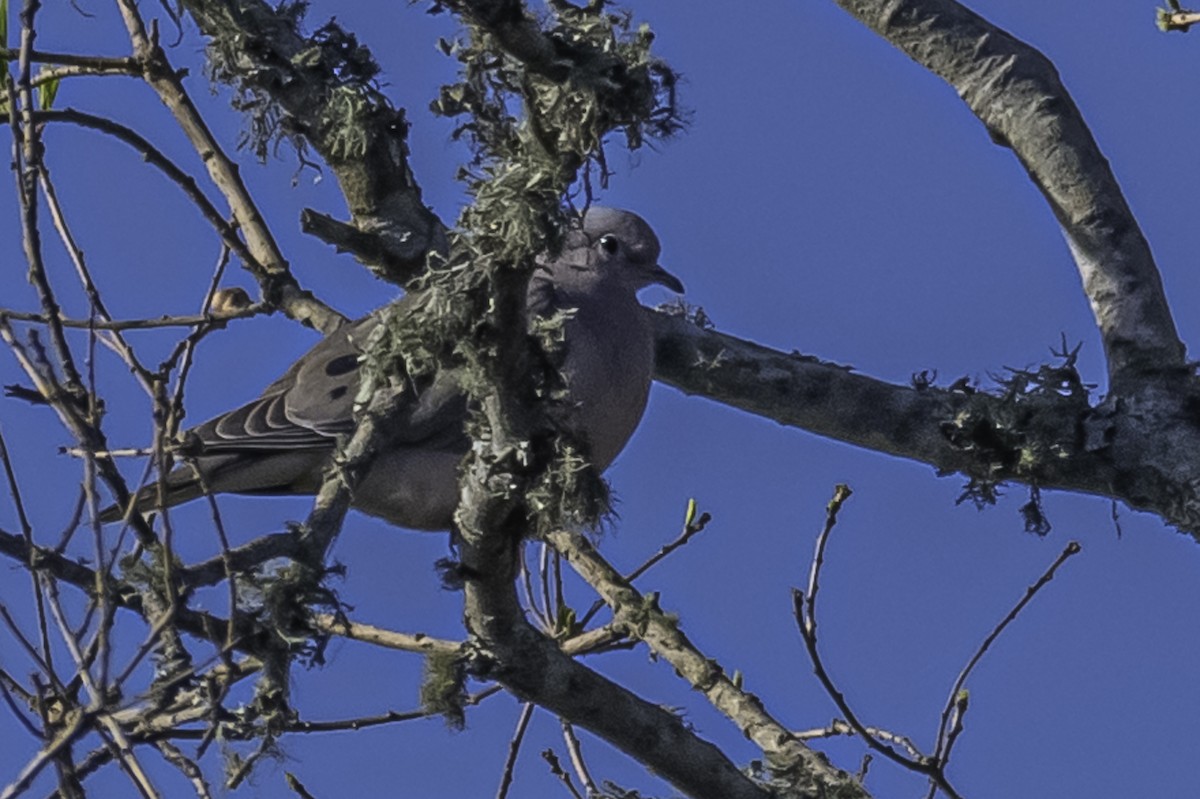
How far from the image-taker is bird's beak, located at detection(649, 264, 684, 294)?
623 centimetres

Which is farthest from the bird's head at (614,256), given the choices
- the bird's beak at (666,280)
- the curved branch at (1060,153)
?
the curved branch at (1060,153)

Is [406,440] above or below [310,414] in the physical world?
below

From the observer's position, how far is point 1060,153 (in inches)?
193

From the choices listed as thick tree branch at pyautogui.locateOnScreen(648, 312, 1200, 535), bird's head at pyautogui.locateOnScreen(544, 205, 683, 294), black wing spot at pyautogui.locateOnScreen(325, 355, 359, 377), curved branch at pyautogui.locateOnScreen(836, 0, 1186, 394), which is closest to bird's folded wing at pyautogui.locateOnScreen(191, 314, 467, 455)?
black wing spot at pyautogui.locateOnScreen(325, 355, 359, 377)

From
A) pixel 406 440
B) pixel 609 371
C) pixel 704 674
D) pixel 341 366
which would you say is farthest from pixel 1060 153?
pixel 341 366

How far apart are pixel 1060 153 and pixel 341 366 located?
2090 millimetres

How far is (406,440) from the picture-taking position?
194 inches

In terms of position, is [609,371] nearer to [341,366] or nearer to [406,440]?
[406,440]

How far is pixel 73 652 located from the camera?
3.17m

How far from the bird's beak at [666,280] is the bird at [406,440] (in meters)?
0.43

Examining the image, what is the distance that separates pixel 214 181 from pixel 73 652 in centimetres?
240

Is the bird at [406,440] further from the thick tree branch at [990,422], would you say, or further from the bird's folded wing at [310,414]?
the thick tree branch at [990,422]

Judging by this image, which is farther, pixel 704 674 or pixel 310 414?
pixel 310 414

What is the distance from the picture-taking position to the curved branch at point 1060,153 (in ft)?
15.6
